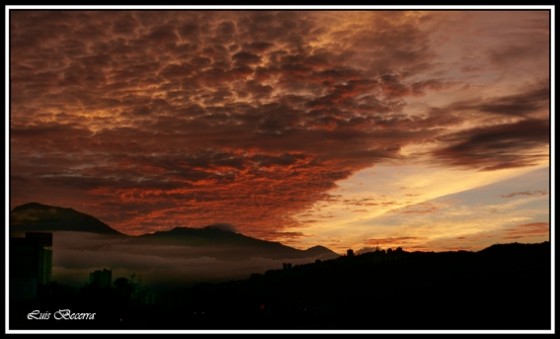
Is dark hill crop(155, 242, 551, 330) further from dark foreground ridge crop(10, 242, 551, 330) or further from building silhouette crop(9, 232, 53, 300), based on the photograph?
building silhouette crop(9, 232, 53, 300)

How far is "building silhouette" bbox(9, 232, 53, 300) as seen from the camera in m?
18.8

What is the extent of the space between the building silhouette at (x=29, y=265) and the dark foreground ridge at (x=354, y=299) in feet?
1.75

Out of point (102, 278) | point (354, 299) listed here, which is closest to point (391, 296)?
point (354, 299)

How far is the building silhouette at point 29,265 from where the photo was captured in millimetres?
18819

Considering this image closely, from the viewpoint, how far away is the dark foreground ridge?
19.1 metres

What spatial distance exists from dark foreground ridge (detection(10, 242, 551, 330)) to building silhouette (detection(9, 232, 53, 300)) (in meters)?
0.53

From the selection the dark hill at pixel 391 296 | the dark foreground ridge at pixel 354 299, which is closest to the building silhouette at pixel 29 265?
the dark foreground ridge at pixel 354 299

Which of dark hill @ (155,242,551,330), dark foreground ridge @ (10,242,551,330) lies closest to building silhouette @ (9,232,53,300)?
dark foreground ridge @ (10,242,551,330)
